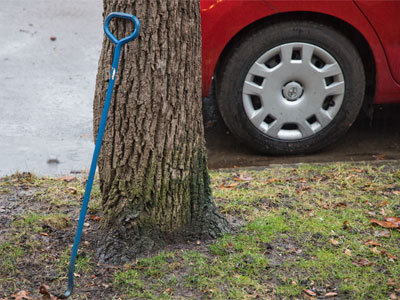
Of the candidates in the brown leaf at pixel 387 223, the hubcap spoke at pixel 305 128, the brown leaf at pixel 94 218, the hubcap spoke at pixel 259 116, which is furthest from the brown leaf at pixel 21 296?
the hubcap spoke at pixel 305 128

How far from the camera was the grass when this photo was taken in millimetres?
2998

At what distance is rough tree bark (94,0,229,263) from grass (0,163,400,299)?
0.60 feet

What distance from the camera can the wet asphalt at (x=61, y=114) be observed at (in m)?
5.07

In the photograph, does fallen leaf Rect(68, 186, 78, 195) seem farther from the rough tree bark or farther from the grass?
the rough tree bark

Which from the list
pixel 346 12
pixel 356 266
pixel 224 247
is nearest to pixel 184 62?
pixel 224 247

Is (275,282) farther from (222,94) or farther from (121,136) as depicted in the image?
(222,94)

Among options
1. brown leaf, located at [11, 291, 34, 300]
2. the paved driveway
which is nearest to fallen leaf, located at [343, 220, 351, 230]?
brown leaf, located at [11, 291, 34, 300]

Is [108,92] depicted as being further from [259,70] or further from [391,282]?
[259,70]

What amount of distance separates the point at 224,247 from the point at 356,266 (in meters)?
0.75

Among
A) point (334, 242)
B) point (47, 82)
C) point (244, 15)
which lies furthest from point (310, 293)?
point (47, 82)

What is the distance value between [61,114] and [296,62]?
2.69 metres

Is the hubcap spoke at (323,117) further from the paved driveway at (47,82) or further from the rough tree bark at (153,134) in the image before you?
the paved driveway at (47,82)

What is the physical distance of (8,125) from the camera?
5.73m

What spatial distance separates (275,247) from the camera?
11.1 ft
